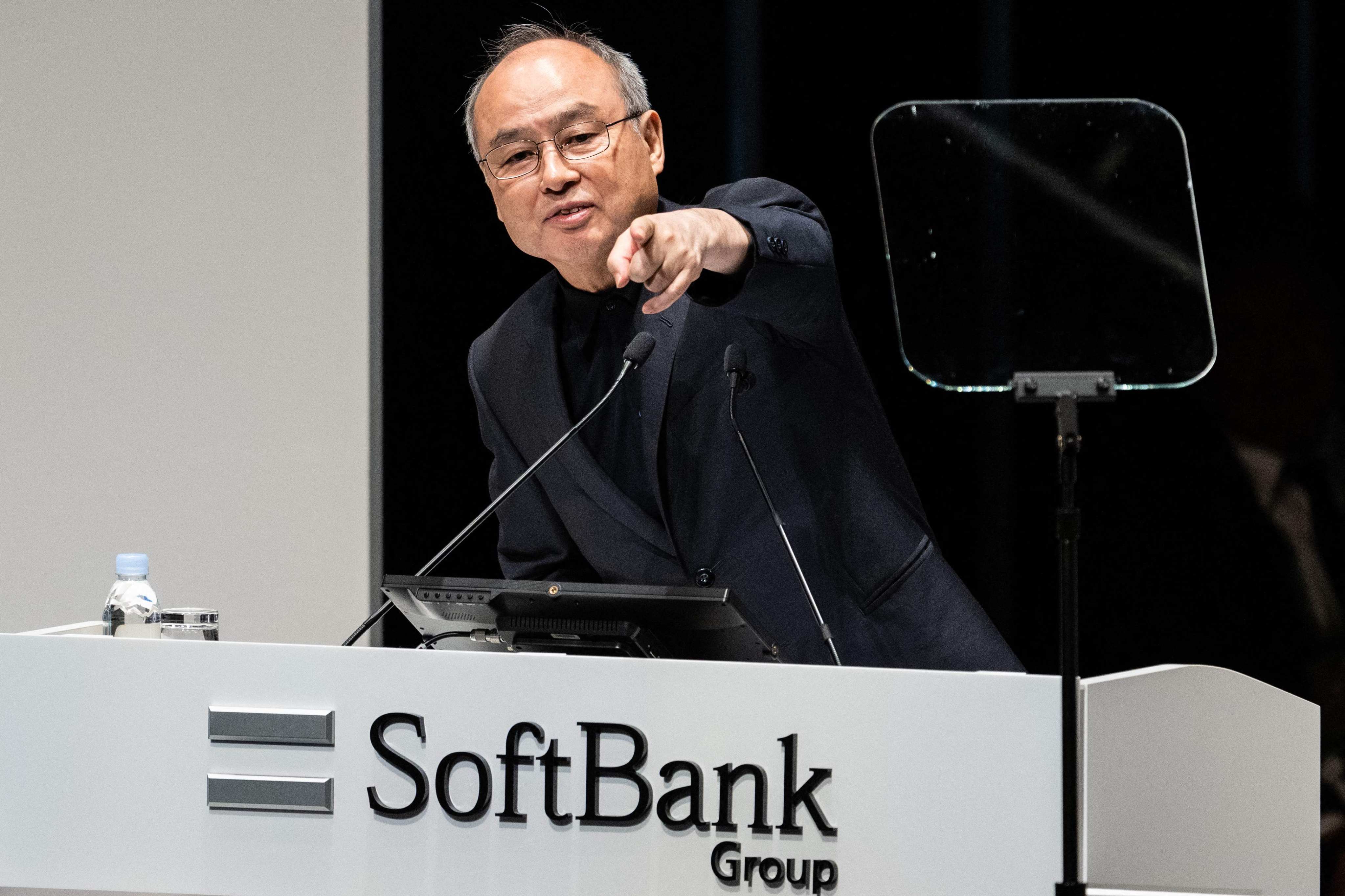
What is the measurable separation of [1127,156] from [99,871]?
142 cm

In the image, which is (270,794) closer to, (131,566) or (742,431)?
(131,566)

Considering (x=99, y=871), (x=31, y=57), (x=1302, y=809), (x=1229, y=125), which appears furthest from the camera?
(x=31, y=57)

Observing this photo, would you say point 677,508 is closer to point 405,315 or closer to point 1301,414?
point 405,315

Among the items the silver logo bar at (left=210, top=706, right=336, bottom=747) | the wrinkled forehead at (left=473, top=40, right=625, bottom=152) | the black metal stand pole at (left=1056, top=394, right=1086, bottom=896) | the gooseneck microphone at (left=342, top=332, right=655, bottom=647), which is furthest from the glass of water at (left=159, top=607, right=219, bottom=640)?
the wrinkled forehead at (left=473, top=40, right=625, bottom=152)

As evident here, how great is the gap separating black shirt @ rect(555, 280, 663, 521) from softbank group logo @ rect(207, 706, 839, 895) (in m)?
1.17

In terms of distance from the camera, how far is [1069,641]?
1219 mm

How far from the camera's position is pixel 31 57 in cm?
291

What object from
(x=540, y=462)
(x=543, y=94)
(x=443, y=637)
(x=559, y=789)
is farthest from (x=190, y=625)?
(x=543, y=94)

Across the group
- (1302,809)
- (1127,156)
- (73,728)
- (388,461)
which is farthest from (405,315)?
(1302,809)

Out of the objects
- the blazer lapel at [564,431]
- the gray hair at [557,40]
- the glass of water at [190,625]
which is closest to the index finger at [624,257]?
the glass of water at [190,625]

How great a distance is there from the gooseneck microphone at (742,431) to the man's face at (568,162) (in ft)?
1.17

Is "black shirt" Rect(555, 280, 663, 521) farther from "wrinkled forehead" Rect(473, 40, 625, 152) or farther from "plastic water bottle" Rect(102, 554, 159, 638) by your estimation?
"plastic water bottle" Rect(102, 554, 159, 638)

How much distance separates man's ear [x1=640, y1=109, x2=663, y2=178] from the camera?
254cm

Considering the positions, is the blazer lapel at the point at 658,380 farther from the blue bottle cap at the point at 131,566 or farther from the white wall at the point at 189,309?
the blue bottle cap at the point at 131,566
